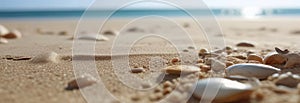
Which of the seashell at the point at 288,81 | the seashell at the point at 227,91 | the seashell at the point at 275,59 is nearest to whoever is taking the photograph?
the seashell at the point at 227,91

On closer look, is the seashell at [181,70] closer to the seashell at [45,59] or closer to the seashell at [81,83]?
the seashell at [81,83]

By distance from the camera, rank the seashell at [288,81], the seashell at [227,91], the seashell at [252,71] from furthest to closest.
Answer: the seashell at [252,71], the seashell at [288,81], the seashell at [227,91]

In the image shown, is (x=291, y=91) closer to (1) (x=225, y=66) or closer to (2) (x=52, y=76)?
(1) (x=225, y=66)

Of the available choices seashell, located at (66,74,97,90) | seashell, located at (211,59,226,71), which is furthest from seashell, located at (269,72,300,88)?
seashell, located at (66,74,97,90)

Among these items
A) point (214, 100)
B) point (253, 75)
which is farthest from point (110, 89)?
point (253, 75)

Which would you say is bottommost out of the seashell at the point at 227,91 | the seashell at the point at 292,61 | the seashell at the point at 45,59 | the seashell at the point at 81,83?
the seashell at the point at 227,91

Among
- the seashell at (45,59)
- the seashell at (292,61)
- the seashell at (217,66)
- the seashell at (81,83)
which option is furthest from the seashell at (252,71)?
the seashell at (45,59)

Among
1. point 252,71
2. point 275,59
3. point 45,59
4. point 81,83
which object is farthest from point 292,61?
point 45,59

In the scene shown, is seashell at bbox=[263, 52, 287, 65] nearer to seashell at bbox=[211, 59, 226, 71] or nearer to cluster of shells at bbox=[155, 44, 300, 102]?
cluster of shells at bbox=[155, 44, 300, 102]

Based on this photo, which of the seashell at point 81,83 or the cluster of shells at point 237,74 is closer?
the cluster of shells at point 237,74
